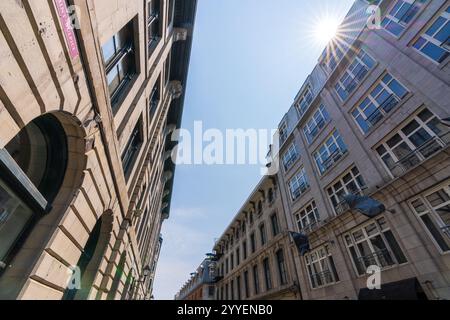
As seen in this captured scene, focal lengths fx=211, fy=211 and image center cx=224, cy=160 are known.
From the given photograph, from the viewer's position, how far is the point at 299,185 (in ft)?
64.2

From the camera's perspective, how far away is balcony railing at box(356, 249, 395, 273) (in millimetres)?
10370

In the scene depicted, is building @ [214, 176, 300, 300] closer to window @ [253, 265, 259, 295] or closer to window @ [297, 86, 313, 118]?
window @ [253, 265, 259, 295]

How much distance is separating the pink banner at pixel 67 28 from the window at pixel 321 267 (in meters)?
16.5

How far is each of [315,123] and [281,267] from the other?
13711 mm

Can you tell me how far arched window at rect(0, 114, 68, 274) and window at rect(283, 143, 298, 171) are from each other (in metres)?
19.4

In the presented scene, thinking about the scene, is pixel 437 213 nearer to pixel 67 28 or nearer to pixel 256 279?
pixel 67 28

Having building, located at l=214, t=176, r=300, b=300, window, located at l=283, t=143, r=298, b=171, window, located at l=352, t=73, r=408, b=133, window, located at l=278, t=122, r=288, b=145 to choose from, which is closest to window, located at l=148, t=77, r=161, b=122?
window, located at l=352, t=73, r=408, b=133

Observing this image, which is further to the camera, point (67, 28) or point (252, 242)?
point (252, 242)

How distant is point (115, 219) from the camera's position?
8.91 meters

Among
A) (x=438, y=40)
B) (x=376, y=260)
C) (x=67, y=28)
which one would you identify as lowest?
(x=376, y=260)

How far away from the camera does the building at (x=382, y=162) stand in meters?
9.05

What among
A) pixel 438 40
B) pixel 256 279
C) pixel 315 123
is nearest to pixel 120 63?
pixel 438 40

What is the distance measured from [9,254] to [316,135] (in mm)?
18953

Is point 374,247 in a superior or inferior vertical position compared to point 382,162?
inferior
